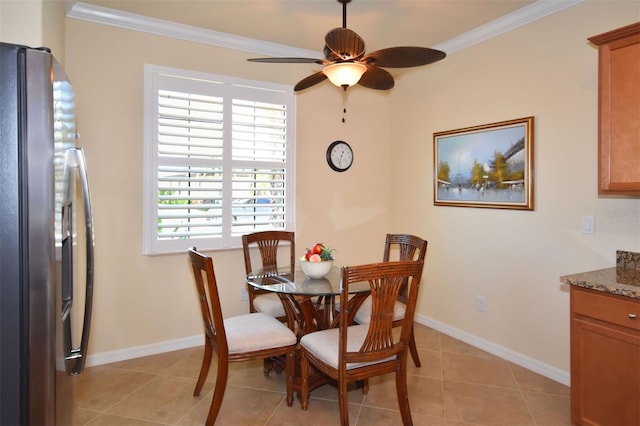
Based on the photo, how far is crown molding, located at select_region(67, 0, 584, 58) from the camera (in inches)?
119

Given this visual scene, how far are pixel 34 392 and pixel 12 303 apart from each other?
0.95 feet

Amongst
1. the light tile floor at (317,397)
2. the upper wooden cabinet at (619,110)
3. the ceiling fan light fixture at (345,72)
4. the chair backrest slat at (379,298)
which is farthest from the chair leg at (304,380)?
the upper wooden cabinet at (619,110)

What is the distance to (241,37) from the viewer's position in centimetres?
364

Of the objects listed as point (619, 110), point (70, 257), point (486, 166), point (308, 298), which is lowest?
point (308, 298)

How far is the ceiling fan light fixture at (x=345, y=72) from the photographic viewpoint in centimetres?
255

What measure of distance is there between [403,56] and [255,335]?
1.97m

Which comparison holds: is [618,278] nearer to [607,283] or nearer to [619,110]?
[607,283]

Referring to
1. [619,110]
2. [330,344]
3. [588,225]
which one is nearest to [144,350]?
[330,344]

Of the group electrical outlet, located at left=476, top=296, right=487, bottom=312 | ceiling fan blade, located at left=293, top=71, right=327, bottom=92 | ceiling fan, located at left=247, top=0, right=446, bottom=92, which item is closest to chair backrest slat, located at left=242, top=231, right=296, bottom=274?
ceiling fan blade, located at left=293, top=71, right=327, bottom=92

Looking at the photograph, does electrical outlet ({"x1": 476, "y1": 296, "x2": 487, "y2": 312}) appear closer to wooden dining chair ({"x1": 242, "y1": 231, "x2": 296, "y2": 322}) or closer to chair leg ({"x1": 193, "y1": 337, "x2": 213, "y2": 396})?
wooden dining chair ({"x1": 242, "y1": 231, "x2": 296, "y2": 322})

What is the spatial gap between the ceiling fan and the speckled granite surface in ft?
5.02

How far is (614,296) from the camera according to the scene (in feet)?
6.84

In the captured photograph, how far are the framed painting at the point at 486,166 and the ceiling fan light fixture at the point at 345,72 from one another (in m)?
1.49

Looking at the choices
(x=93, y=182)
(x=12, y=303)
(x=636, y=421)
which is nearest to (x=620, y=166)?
(x=636, y=421)
